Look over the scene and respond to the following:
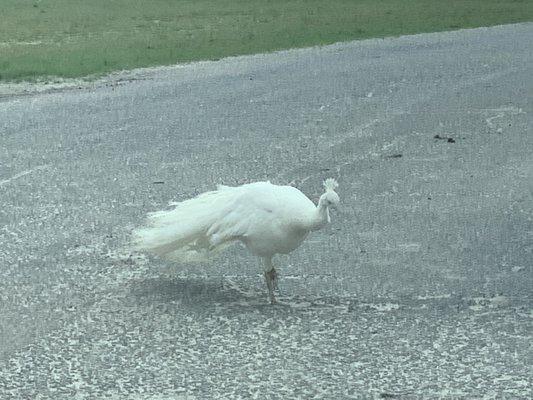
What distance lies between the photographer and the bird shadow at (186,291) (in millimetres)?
7391

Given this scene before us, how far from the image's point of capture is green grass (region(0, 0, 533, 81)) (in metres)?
22.4

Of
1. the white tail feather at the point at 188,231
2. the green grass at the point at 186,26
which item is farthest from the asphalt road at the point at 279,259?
the green grass at the point at 186,26

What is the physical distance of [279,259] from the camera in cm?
843

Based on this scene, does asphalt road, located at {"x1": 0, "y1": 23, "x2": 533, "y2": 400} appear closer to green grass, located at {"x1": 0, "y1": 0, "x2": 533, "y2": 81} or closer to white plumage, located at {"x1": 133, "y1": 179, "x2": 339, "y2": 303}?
white plumage, located at {"x1": 133, "y1": 179, "x2": 339, "y2": 303}

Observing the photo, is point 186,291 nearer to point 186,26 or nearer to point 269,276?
point 269,276

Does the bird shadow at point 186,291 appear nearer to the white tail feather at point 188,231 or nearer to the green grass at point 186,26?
the white tail feather at point 188,231

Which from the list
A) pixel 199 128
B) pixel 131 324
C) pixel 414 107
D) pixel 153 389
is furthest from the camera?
pixel 414 107

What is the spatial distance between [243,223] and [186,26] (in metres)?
23.8

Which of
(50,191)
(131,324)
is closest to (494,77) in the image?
(50,191)

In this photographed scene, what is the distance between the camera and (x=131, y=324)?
22.6ft

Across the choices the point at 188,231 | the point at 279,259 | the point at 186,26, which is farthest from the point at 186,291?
the point at 186,26

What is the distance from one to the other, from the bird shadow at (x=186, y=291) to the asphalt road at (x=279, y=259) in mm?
21

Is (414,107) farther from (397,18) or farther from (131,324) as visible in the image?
(397,18)

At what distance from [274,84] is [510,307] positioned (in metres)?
11.8
